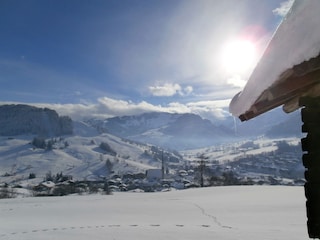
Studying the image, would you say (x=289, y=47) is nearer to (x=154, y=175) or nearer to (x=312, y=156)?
(x=312, y=156)

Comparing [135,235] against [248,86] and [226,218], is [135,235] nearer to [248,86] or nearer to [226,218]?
[226,218]

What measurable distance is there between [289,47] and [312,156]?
1772mm

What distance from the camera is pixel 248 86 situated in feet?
13.5

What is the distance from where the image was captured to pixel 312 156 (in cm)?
434

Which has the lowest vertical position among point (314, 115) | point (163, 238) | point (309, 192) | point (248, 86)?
point (163, 238)

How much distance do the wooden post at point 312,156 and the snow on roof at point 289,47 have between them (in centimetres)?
75

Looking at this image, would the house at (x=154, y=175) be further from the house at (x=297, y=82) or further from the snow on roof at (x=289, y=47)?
the snow on roof at (x=289, y=47)

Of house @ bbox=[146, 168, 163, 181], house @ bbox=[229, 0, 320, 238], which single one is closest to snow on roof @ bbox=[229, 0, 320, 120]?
house @ bbox=[229, 0, 320, 238]

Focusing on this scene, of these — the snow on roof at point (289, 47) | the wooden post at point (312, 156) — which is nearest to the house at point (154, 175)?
the wooden post at point (312, 156)

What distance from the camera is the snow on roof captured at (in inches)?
112

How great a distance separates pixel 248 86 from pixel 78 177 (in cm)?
18700

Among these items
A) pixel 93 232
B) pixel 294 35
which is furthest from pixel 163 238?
pixel 294 35

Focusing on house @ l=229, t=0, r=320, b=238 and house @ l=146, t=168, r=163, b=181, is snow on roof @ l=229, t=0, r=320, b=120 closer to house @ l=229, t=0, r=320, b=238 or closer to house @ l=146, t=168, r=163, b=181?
house @ l=229, t=0, r=320, b=238

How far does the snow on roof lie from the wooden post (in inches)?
29.6
